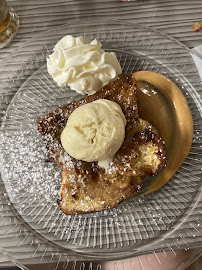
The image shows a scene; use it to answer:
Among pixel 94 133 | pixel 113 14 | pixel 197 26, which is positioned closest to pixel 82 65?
pixel 94 133

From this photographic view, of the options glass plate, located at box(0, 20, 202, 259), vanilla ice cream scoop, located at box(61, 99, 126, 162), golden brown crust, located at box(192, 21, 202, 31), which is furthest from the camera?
golden brown crust, located at box(192, 21, 202, 31)

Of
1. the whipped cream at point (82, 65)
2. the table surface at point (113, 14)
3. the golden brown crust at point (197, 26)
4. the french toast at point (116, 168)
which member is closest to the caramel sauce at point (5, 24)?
the table surface at point (113, 14)

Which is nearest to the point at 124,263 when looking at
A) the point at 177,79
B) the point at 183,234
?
the point at 183,234

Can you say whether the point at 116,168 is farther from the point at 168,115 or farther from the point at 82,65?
the point at 82,65

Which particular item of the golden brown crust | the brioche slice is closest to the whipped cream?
the brioche slice

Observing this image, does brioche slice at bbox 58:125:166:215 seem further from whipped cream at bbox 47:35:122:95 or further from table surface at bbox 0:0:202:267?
table surface at bbox 0:0:202:267

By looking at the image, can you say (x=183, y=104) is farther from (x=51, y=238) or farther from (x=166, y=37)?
(x=51, y=238)

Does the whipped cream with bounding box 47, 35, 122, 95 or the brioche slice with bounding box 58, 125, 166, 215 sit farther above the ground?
the whipped cream with bounding box 47, 35, 122, 95

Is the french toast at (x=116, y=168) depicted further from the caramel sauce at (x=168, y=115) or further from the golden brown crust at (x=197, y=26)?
the golden brown crust at (x=197, y=26)
